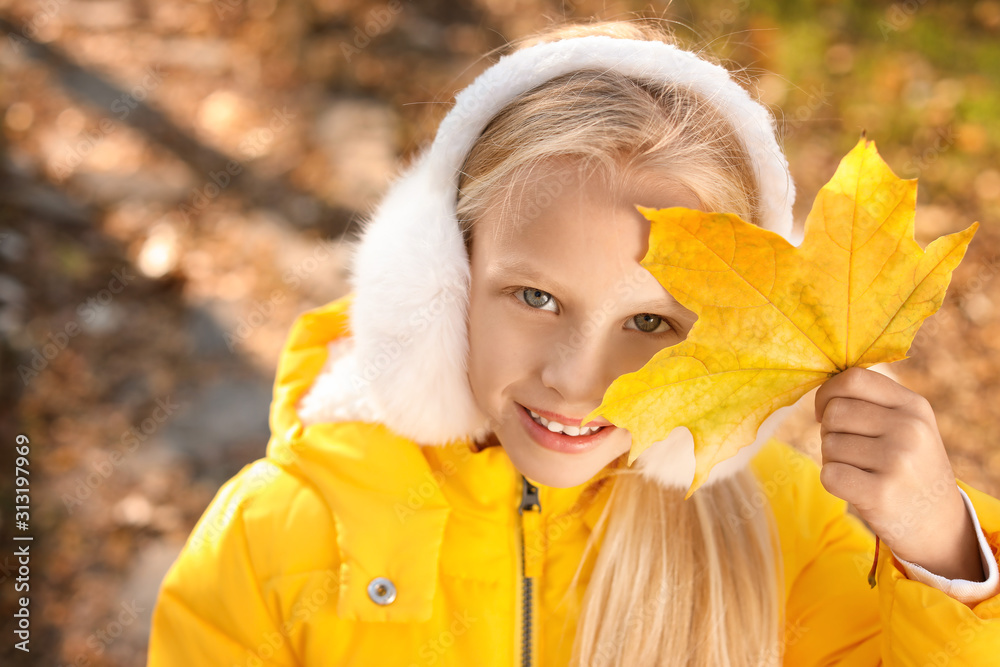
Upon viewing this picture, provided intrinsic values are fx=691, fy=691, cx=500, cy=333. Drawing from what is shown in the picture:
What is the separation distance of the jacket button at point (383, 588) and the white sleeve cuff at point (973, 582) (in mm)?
854

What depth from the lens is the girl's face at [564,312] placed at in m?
1.04

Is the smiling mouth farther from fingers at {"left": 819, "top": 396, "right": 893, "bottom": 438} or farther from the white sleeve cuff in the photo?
the white sleeve cuff

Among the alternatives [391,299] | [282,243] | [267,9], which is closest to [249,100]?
→ [267,9]

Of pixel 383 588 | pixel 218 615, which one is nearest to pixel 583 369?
pixel 383 588

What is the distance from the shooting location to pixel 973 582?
3.29 ft

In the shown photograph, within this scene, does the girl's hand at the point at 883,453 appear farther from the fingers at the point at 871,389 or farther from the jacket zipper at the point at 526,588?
the jacket zipper at the point at 526,588

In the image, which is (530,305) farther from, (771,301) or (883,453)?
(883,453)

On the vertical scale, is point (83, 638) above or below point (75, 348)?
below

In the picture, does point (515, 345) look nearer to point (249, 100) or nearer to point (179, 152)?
point (179, 152)

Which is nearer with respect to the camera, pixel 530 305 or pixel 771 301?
pixel 771 301

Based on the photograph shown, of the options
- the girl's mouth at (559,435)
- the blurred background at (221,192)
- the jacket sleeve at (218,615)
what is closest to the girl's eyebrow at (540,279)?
the girl's mouth at (559,435)

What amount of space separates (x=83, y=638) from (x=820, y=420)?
2382 mm

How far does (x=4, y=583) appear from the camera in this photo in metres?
2.26

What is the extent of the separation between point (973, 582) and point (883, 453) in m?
0.28
